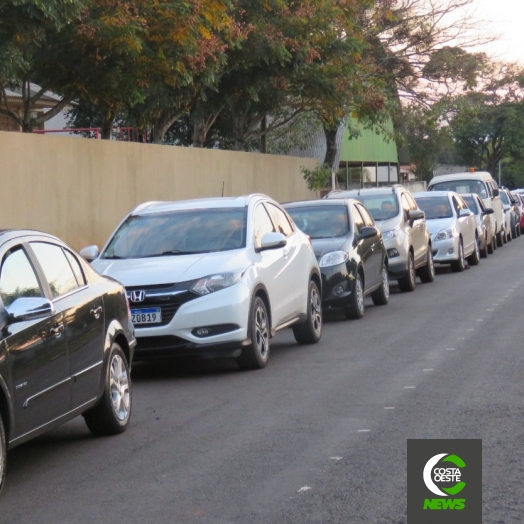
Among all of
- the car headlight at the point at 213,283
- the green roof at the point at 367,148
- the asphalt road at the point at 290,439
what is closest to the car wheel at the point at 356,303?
the asphalt road at the point at 290,439

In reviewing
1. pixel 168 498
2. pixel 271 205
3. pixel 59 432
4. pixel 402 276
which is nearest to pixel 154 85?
pixel 402 276

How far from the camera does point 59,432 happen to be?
8734 millimetres

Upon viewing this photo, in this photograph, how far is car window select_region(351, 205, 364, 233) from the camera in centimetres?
1658

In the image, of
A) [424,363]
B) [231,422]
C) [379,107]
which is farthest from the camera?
[379,107]

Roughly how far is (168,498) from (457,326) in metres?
8.45

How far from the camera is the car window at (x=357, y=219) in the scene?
16578 mm

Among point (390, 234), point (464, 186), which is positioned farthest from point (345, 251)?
point (464, 186)

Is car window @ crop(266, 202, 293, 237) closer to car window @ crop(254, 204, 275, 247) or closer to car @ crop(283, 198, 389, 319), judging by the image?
car window @ crop(254, 204, 275, 247)

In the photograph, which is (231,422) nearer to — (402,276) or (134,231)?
(134,231)

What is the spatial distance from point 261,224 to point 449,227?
12.1m

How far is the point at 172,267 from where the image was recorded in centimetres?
1123

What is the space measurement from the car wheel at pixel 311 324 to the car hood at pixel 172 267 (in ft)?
6.06

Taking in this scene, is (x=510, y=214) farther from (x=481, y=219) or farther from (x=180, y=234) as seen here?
(x=180, y=234)

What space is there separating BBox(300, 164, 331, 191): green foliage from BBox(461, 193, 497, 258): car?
14.8 ft
